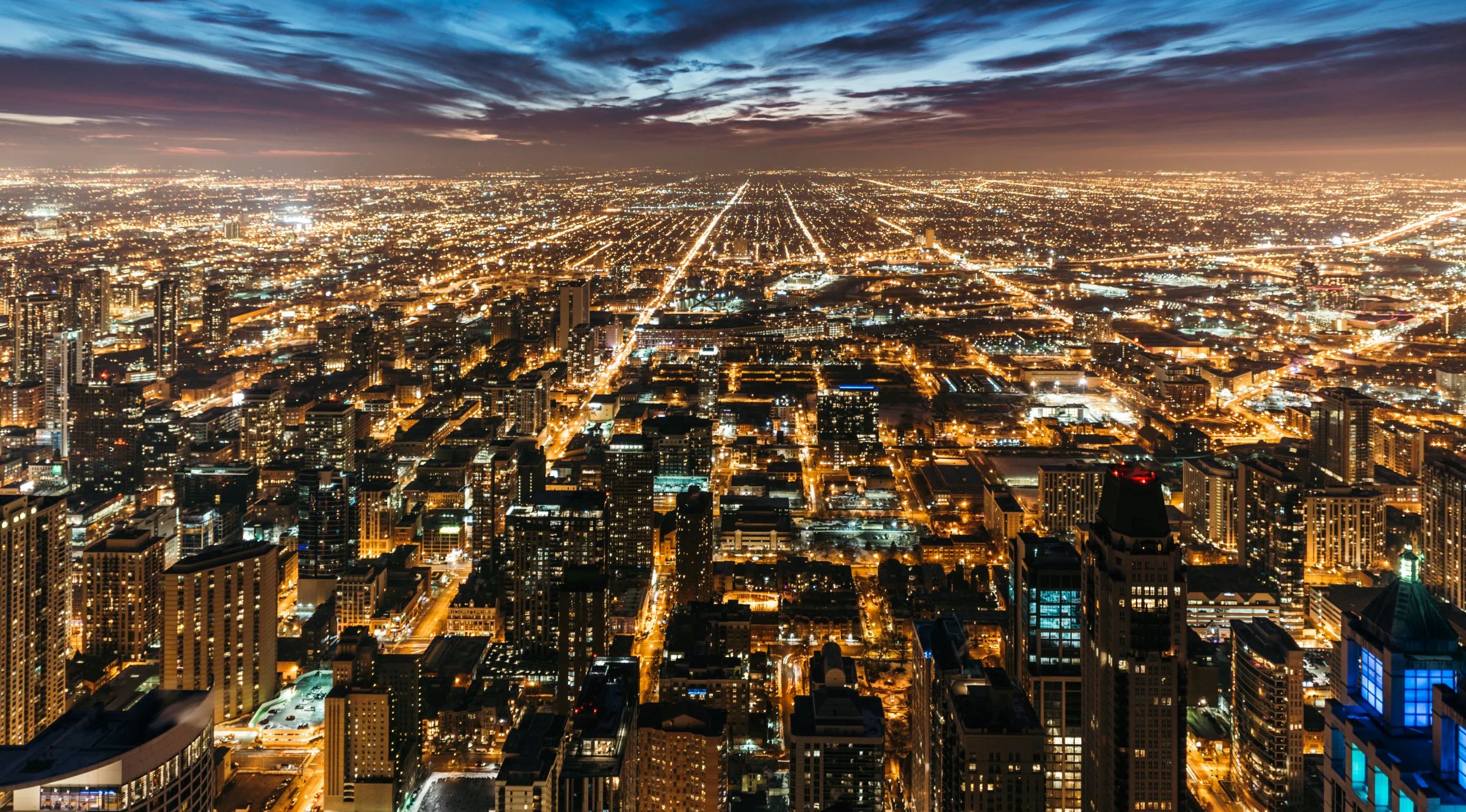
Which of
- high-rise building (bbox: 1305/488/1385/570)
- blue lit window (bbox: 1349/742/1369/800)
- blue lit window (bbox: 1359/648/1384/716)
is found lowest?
high-rise building (bbox: 1305/488/1385/570)

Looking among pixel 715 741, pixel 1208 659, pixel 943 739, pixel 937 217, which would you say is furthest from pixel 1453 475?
pixel 937 217

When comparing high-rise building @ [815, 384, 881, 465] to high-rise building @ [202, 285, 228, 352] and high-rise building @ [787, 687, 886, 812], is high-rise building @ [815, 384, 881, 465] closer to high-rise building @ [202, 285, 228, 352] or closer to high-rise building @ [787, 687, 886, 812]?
high-rise building @ [787, 687, 886, 812]

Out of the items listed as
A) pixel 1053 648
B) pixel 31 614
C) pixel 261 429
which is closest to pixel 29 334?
pixel 261 429

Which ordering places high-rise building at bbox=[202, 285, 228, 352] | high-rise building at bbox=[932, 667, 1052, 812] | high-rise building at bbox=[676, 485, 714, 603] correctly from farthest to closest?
high-rise building at bbox=[202, 285, 228, 352]
high-rise building at bbox=[676, 485, 714, 603]
high-rise building at bbox=[932, 667, 1052, 812]

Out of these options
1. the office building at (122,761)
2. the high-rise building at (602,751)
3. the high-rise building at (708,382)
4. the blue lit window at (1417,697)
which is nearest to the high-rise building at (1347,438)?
the high-rise building at (708,382)

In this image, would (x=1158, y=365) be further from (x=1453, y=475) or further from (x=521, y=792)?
(x=521, y=792)

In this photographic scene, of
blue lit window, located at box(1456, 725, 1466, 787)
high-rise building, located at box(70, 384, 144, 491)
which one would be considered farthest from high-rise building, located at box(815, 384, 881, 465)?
blue lit window, located at box(1456, 725, 1466, 787)
